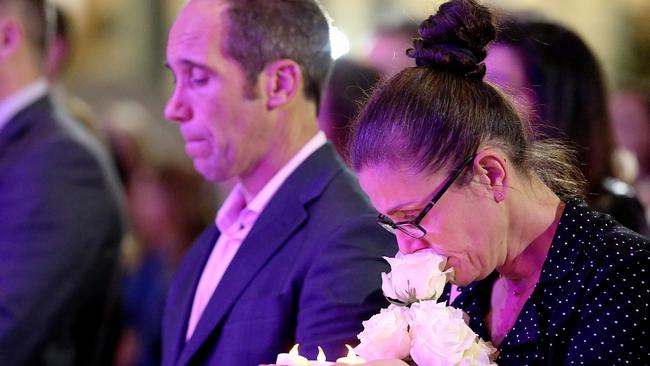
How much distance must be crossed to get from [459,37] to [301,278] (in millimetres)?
706

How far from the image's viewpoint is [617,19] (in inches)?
385

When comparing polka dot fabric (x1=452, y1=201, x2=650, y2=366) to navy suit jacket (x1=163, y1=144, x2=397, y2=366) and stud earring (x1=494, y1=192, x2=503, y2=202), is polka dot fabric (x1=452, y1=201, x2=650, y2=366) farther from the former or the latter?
navy suit jacket (x1=163, y1=144, x2=397, y2=366)

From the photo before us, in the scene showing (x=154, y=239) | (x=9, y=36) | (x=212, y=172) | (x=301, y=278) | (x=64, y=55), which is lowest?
(x=154, y=239)

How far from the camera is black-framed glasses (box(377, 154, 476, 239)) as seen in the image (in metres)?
1.94

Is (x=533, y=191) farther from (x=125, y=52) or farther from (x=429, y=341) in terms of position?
(x=125, y=52)

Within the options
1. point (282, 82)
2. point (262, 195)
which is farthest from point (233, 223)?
point (282, 82)

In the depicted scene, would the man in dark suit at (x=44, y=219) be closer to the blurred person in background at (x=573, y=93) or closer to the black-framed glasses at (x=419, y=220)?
the blurred person in background at (x=573, y=93)

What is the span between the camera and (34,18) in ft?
12.0

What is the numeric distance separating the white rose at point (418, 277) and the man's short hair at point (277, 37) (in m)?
0.86

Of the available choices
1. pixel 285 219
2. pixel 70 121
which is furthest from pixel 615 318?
pixel 70 121

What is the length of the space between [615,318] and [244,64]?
1.23 metres

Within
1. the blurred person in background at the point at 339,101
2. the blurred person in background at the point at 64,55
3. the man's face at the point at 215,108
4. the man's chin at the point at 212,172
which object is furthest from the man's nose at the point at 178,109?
the blurred person in background at the point at 64,55

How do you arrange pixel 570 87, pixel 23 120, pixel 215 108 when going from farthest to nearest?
pixel 23 120
pixel 570 87
pixel 215 108

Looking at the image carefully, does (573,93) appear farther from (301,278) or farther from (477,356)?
(477,356)
